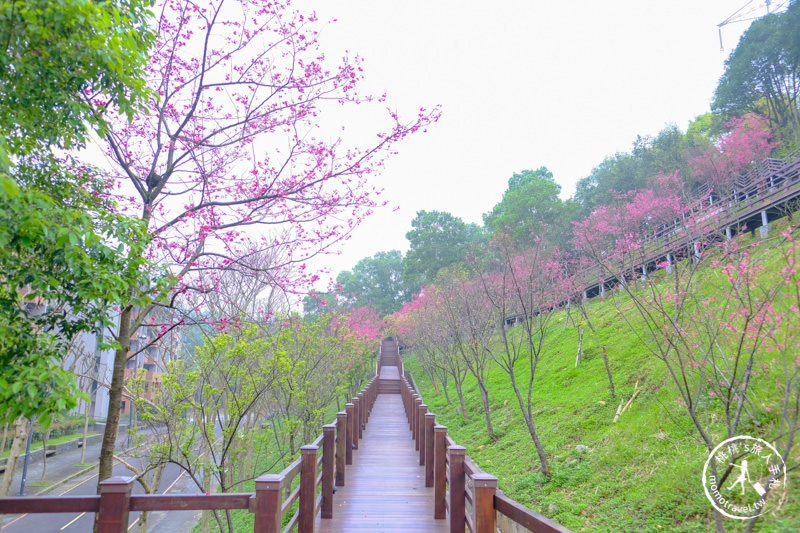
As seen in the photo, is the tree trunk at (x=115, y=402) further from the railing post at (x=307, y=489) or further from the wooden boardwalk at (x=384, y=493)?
the wooden boardwalk at (x=384, y=493)

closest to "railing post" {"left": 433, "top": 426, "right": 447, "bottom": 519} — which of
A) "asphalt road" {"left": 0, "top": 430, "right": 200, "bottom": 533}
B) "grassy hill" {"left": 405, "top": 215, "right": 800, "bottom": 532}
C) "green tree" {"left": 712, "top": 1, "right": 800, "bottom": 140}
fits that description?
"grassy hill" {"left": 405, "top": 215, "right": 800, "bottom": 532}

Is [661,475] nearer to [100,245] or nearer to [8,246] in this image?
[100,245]

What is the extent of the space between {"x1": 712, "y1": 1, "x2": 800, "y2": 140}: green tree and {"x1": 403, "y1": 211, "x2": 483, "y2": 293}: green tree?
20.8 meters

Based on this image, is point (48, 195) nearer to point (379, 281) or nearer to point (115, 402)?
point (115, 402)

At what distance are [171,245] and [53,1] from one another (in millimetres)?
2930

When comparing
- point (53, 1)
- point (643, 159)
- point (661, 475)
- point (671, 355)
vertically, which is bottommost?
point (661, 475)

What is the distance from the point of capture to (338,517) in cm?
561

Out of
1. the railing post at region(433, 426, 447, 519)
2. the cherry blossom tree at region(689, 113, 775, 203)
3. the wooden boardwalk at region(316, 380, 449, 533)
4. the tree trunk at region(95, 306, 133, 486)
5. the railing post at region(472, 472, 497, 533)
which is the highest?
the cherry blossom tree at region(689, 113, 775, 203)

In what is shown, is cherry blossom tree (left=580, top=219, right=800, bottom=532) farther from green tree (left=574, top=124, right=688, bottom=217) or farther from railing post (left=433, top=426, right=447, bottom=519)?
green tree (left=574, top=124, right=688, bottom=217)

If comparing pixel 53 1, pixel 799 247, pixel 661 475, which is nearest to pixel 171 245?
pixel 53 1

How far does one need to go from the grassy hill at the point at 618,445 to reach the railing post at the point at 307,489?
141 inches

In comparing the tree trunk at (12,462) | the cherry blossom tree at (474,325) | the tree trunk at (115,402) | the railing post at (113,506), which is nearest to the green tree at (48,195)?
the railing post at (113,506)

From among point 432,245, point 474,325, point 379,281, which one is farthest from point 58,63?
point 379,281

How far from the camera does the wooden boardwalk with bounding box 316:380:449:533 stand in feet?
17.6
